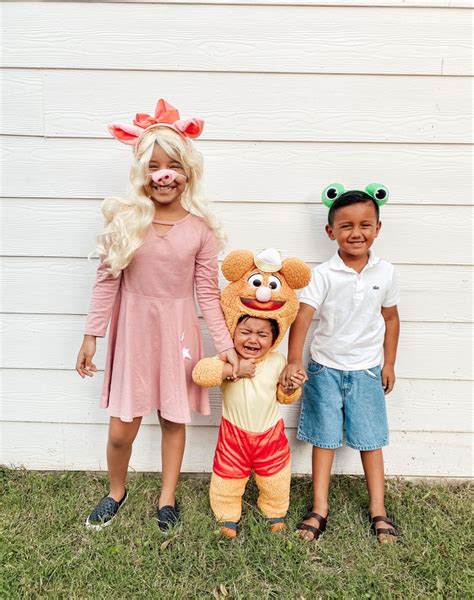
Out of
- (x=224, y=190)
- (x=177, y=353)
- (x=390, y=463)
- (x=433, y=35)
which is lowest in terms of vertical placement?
(x=390, y=463)

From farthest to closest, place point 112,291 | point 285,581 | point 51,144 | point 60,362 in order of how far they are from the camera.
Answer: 1. point 60,362
2. point 51,144
3. point 112,291
4. point 285,581

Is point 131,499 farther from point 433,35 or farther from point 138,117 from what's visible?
point 433,35

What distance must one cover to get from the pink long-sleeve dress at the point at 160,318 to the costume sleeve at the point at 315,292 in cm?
39

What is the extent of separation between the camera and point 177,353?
213 cm

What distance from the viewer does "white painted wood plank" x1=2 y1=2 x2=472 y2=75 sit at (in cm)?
219

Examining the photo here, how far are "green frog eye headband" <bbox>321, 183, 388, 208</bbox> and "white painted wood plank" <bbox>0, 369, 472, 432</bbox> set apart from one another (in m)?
0.96

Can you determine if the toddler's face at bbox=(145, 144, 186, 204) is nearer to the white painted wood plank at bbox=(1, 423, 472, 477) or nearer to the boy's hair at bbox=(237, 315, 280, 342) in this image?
the boy's hair at bbox=(237, 315, 280, 342)

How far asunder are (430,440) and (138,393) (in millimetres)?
1544

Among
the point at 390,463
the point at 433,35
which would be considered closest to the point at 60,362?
the point at 390,463

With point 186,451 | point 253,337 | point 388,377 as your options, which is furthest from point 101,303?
point 388,377

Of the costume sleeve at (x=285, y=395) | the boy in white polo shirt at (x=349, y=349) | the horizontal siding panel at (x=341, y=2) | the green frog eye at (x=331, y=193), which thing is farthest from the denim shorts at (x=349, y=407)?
the horizontal siding panel at (x=341, y=2)

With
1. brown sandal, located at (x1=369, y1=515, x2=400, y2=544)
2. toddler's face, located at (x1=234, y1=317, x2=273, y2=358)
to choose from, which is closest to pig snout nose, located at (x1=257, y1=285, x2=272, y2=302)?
toddler's face, located at (x1=234, y1=317, x2=273, y2=358)

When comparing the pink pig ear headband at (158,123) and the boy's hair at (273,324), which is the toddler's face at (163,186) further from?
the boy's hair at (273,324)

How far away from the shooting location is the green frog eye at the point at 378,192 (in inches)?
83.5
